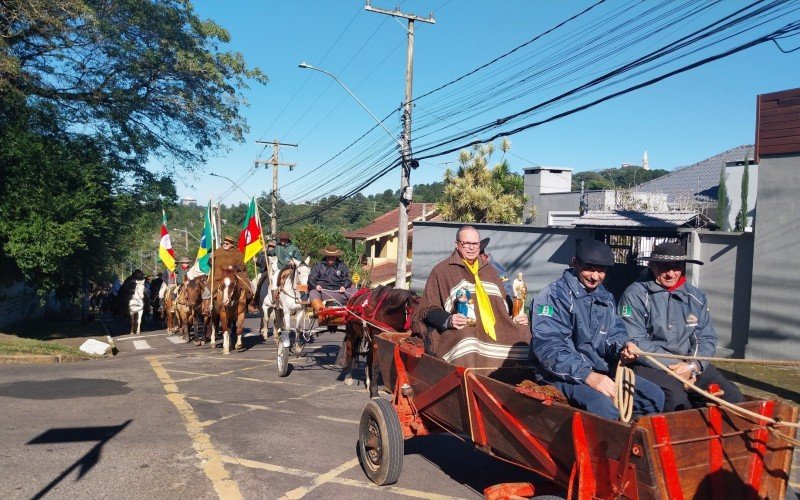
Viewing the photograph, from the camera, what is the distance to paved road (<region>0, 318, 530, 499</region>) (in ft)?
18.9

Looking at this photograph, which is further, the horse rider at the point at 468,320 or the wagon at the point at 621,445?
the horse rider at the point at 468,320

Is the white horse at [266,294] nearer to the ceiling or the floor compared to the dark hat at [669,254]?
nearer to the floor

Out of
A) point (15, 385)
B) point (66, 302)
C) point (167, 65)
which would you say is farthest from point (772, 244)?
point (66, 302)

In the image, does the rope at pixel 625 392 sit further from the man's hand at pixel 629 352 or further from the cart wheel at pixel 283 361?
the cart wheel at pixel 283 361

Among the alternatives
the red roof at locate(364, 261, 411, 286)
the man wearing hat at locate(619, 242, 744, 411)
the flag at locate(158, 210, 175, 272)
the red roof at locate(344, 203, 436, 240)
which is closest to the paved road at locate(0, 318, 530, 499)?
the man wearing hat at locate(619, 242, 744, 411)

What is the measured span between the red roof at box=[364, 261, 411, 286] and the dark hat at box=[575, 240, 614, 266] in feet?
105

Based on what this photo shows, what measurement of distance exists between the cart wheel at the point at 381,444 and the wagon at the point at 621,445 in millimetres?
805

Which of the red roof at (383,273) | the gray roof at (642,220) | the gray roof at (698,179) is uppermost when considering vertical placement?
the gray roof at (698,179)

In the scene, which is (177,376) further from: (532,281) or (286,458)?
(532,281)

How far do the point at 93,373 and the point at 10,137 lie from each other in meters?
8.60

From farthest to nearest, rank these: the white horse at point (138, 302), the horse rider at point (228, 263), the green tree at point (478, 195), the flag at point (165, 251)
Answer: the green tree at point (478, 195) < the white horse at point (138, 302) < the flag at point (165, 251) < the horse rider at point (228, 263)

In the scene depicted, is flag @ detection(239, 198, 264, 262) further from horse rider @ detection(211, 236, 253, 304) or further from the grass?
the grass

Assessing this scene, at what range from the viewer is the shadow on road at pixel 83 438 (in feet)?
20.0

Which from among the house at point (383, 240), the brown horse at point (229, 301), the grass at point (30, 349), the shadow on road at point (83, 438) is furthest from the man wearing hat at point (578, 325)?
the house at point (383, 240)
